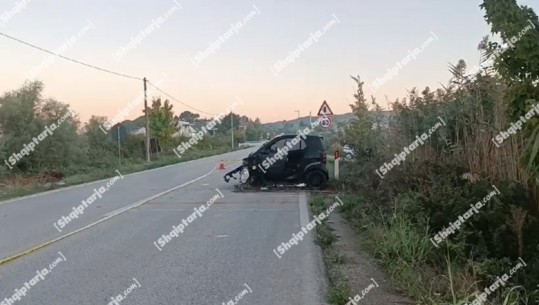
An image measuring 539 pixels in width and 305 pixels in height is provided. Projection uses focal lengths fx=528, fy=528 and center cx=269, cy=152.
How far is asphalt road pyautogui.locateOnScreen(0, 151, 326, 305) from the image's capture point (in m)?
6.05

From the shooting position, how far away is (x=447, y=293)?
5434mm

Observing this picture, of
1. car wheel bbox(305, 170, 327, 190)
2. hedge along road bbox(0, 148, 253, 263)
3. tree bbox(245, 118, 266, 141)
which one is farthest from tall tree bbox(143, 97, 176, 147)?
tree bbox(245, 118, 266, 141)

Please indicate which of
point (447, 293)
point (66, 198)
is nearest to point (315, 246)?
point (447, 293)

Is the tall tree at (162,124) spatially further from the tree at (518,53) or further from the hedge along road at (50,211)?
the tree at (518,53)

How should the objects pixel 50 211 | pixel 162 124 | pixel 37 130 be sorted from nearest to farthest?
pixel 50 211 < pixel 37 130 < pixel 162 124

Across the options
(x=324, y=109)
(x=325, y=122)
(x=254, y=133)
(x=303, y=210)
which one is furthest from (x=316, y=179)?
(x=254, y=133)

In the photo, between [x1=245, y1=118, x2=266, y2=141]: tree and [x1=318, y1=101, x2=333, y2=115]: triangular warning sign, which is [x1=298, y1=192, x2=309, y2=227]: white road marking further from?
[x1=245, y1=118, x2=266, y2=141]: tree

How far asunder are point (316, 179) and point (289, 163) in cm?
107

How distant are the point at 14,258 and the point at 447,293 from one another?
243 inches

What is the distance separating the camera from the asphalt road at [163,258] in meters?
6.05

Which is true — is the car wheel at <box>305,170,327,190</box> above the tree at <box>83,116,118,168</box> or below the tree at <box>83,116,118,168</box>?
below

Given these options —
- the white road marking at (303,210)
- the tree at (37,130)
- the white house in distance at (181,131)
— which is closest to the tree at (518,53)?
the white road marking at (303,210)

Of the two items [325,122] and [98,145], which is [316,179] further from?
[98,145]

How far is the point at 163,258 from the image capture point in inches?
309
